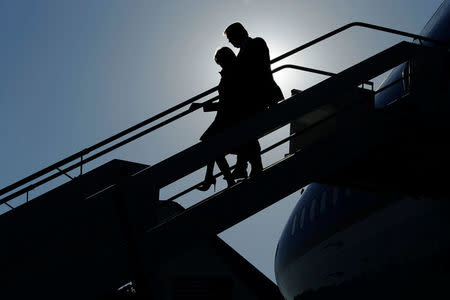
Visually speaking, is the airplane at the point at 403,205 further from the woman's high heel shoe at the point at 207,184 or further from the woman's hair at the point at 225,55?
the woman's hair at the point at 225,55

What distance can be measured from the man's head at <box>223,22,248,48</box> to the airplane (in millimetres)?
1665

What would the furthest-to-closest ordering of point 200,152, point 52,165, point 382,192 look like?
1. point 382,192
2. point 52,165
3. point 200,152

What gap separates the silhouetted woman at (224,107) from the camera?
6570mm

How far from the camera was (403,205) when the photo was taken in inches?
285

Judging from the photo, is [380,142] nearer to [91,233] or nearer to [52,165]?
[91,233]

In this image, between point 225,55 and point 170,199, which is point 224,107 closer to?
point 225,55

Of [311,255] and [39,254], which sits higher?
[311,255]

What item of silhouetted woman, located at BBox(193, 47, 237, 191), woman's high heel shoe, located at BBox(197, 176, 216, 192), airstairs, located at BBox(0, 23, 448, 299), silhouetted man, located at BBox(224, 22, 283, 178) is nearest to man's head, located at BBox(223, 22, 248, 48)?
silhouetted man, located at BBox(224, 22, 283, 178)

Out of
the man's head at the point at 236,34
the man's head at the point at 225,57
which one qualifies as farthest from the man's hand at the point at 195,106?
the man's head at the point at 236,34

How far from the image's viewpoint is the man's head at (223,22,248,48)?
6875mm

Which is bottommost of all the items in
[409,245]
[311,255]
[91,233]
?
[409,245]

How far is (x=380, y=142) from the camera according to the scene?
20.1ft

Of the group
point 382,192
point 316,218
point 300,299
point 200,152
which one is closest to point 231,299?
point 300,299

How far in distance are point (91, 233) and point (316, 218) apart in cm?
646
